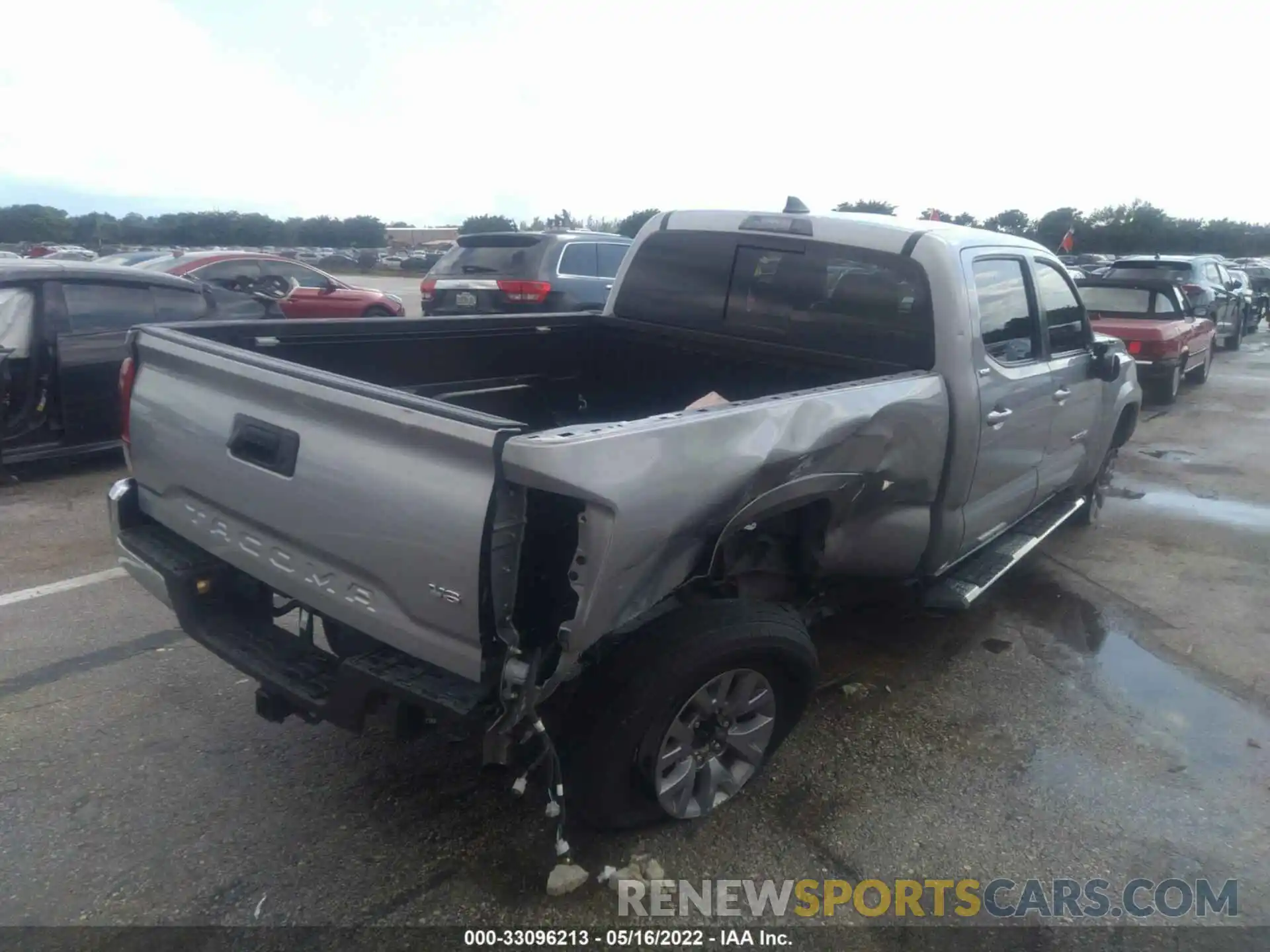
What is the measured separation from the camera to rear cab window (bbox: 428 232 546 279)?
1177 cm

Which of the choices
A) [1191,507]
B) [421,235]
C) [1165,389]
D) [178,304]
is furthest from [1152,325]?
[421,235]

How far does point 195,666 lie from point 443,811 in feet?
5.21

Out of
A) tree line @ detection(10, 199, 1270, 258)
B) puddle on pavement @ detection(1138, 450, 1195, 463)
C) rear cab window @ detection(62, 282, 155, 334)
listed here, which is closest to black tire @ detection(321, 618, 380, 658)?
rear cab window @ detection(62, 282, 155, 334)

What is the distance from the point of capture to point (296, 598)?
9.11ft

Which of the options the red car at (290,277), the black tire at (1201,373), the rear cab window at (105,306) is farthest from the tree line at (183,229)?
the black tire at (1201,373)

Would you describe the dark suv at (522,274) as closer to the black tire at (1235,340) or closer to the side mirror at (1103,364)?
the side mirror at (1103,364)

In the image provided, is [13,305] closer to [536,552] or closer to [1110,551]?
[536,552]

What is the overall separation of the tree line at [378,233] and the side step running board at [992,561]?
29676mm

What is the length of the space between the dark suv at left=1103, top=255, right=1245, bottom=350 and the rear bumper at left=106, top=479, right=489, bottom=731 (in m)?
12.2

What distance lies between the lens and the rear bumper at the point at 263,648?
250 cm

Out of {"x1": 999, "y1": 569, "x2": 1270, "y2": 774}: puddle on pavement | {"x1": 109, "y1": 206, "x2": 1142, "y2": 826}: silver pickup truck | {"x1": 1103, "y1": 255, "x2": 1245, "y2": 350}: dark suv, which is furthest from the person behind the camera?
{"x1": 1103, "y1": 255, "x2": 1245, "y2": 350}: dark suv

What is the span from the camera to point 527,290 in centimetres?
1162

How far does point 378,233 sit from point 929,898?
64.1 meters

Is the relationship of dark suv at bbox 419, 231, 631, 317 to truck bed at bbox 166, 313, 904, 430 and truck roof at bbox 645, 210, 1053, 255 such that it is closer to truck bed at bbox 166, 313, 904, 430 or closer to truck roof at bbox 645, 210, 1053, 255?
truck bed at bbox 166, 313, 904, 430
